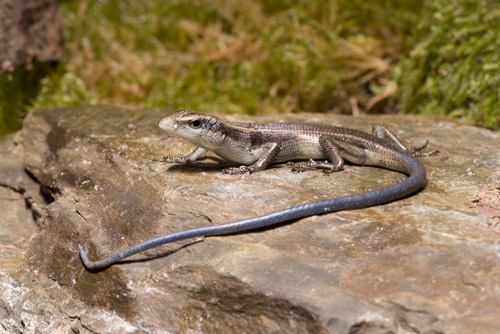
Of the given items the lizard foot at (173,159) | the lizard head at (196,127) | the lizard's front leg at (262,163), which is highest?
the lizard head at (196,127)

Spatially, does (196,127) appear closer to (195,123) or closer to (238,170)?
(195,123)

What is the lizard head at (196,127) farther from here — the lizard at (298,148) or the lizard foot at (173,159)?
the lizard foot at (173,159)

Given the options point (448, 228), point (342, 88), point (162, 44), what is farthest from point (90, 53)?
point (448, 228)

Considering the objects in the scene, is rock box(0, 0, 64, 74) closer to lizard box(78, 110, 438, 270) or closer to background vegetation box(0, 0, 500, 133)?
background vegetation box(0, 0, 500, 133)

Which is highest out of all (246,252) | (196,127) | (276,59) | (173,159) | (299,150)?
(276,59)

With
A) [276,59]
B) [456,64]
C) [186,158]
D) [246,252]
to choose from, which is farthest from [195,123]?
[456,64]

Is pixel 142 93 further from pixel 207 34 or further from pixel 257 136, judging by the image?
pixel 257 136

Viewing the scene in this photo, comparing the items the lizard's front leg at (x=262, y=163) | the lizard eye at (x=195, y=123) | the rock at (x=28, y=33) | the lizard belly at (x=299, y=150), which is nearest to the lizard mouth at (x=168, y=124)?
the lizard eye at (x=195, y=123)
